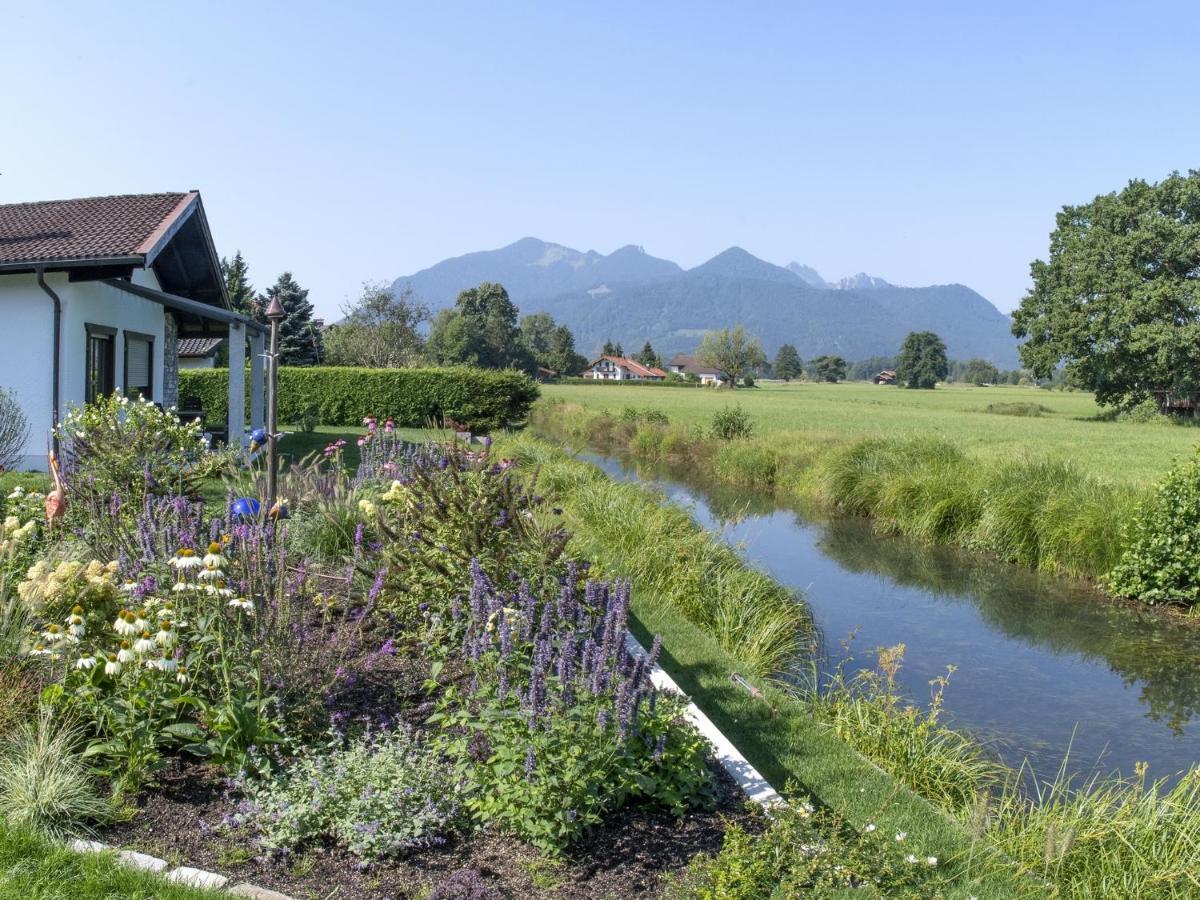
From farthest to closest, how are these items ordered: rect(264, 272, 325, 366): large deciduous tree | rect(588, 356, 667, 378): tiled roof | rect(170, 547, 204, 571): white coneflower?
rect(588, 356, 667, 378): tiled roof → rect(264, 272, 325, 366): large deciduous tree → rect(170, 547, 204, 571): white coneflower

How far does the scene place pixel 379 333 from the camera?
46.0 meters

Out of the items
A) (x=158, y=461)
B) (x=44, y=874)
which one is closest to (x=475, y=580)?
(x=44, y=874)

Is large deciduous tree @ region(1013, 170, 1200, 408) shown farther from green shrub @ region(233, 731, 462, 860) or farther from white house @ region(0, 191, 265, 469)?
green shrub @ region(233, 731, 462, 860)

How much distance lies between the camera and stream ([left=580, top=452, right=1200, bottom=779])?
679cm

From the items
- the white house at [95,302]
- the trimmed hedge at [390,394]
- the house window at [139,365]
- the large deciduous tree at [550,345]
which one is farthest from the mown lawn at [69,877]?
the large deciduous tree at [550,345]

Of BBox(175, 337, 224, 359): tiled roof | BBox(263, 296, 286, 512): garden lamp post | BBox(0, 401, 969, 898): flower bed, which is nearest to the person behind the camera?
BBox(0, 401, 969, 898): flower bed

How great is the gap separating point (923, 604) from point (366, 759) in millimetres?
8177

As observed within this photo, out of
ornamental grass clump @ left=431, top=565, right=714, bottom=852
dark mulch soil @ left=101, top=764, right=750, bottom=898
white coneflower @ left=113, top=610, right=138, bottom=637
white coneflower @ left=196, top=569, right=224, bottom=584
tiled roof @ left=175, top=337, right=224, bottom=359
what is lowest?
dark mulch soil @ left=101, top=764, right=750, bottom=898

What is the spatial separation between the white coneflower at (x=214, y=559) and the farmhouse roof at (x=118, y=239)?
1039 cm

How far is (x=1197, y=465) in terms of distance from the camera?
9.91 metres

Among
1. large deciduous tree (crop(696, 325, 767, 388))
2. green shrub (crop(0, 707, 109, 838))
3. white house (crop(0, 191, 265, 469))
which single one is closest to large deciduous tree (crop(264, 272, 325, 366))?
white house (crop(0, 191, 265, 469))

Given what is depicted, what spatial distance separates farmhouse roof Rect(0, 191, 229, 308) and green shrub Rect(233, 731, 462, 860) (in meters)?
11.6

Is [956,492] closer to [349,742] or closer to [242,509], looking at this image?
[242,509]

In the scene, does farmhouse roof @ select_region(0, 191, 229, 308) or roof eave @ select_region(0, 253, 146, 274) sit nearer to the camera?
roof eave @ select_region(0, 253, 146, 274)
